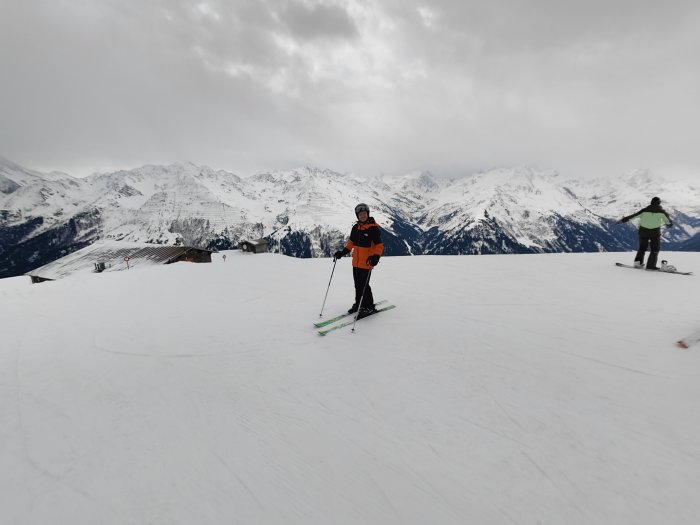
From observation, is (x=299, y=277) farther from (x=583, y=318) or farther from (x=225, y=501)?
(x=225, y=501)

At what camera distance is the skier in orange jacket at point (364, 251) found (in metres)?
8.10

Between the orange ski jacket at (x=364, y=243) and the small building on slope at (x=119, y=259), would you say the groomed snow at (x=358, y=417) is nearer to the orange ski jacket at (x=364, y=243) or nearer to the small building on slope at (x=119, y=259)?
the orange ski jacket at (x=364, y=243)

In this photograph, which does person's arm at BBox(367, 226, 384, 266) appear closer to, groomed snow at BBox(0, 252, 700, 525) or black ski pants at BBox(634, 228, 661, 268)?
groomed snow at BBox(0, 252, 700, 525)

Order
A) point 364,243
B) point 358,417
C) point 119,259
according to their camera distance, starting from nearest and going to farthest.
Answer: point 358,417 < point 364,243 < point 119,259

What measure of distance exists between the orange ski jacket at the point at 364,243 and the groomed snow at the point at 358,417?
5.38 ft

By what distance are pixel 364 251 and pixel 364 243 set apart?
220 millimetres

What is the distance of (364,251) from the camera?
820 cm

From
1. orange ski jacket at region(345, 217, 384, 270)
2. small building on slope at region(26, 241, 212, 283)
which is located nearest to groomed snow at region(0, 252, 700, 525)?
orange ski jacket at region(345, 217, 384, 270)

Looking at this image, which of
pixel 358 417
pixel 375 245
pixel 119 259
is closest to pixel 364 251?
pixel 375 245

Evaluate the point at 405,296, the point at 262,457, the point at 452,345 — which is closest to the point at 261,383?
the point at 262,457

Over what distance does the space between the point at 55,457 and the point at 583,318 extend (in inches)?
396

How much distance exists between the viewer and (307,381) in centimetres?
522

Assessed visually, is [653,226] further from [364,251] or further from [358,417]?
[358,417]

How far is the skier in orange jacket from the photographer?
8.10 meters
